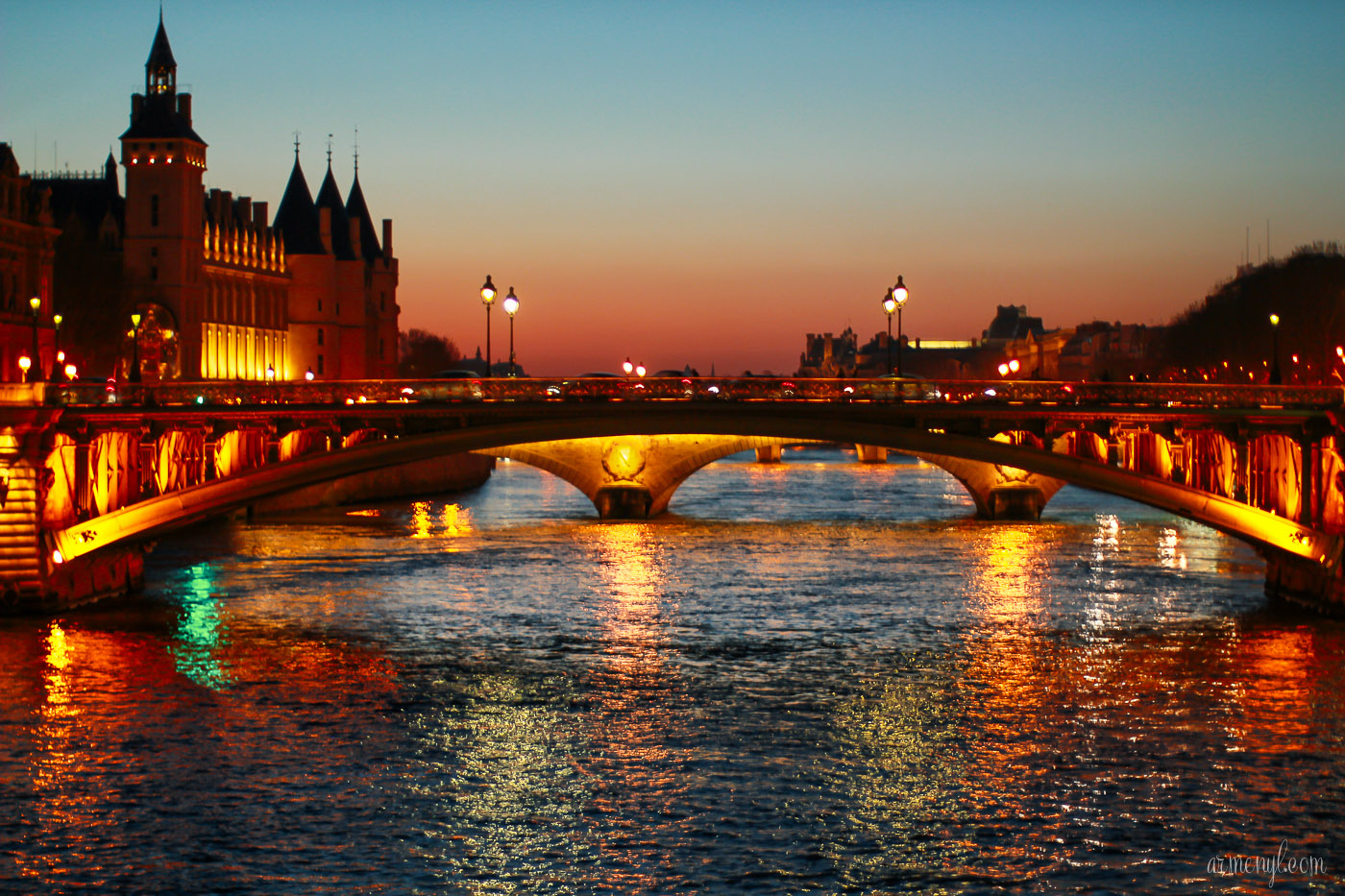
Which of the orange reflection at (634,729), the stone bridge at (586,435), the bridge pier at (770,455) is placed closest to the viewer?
the orange reflection at (634,729)

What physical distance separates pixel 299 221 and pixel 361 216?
22.7 feet

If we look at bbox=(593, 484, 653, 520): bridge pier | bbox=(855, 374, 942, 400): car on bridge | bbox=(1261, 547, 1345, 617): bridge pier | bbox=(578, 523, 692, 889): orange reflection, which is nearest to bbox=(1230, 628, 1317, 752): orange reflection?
bbox=(1261, 547, 1345, 617): bridge pier

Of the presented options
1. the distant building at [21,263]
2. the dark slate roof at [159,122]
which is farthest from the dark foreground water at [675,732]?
the dark slate roof at [159,122]

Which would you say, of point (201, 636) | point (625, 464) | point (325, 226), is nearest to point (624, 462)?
point (625, 464)

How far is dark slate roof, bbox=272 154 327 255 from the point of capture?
116 m

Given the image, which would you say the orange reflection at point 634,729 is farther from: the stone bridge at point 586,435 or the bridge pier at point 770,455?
the bridge pier at point 770,455

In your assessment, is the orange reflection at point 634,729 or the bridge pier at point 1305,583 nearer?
the orange reflection at point 634,729

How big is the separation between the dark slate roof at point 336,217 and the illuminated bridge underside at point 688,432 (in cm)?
7693

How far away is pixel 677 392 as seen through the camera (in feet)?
150

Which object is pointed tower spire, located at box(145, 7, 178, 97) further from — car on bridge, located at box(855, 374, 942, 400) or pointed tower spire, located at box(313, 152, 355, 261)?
car on bridge, located at box(855, 374, 942, 400)

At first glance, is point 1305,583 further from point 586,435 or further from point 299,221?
point 299,221

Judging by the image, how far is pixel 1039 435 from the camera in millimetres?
43406

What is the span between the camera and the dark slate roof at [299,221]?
11644 cm

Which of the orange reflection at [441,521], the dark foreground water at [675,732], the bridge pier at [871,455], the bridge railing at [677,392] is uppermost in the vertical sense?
the bridge railing at [677,392]
